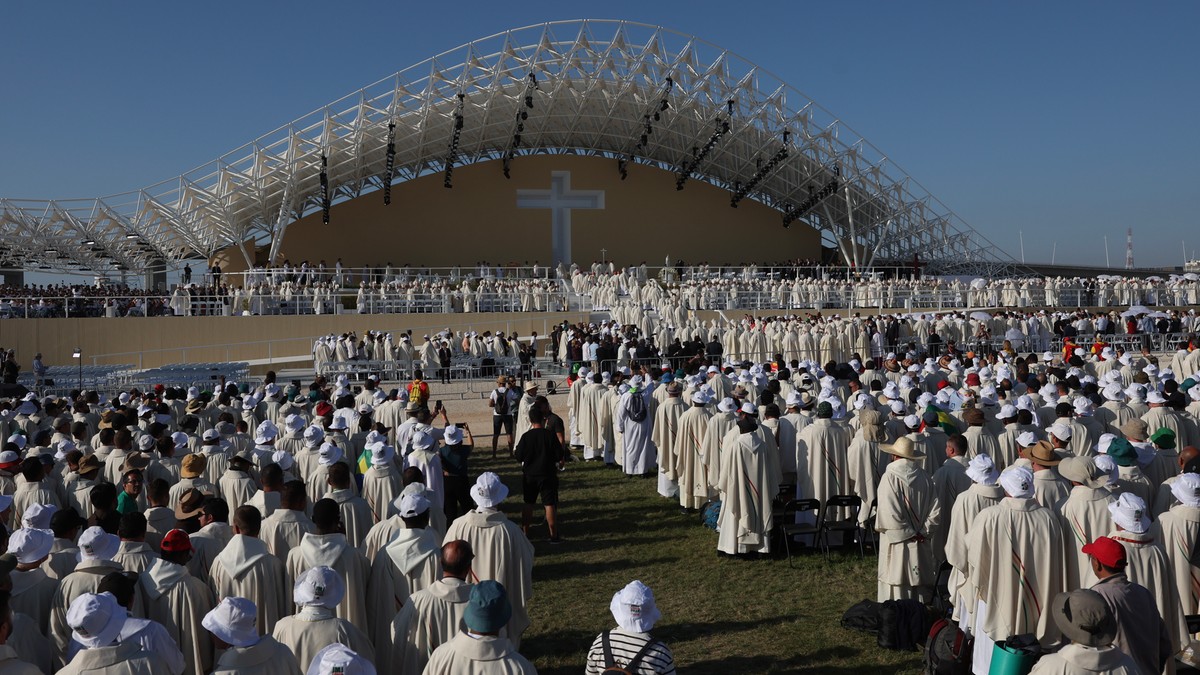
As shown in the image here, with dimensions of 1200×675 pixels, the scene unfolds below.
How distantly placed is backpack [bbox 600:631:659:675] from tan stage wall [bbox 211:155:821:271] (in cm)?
4629

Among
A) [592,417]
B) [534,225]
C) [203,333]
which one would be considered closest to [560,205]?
[534,225]

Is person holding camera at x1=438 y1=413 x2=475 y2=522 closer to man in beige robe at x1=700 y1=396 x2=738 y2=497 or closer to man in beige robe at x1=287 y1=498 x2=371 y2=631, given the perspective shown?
man in beige robe at x1=700 y1=396 x2=738 y2=497

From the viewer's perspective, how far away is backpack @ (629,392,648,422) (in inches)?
482

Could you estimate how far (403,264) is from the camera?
49.3 meters

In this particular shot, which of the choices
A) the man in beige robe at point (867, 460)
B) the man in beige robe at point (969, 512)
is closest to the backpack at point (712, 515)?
the man in beige robe at point (867, 460)

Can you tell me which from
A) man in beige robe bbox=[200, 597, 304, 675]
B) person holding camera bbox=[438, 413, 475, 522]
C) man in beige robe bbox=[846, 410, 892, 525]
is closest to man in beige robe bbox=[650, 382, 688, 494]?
man in beige robe bbox=[846, 410, 892, 525]

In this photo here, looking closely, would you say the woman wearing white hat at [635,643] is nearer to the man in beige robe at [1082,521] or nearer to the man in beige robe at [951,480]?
the man in beige robe at [1082,521]

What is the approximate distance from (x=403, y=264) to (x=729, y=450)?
4254 cm

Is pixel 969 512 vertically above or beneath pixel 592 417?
above

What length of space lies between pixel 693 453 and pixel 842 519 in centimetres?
203

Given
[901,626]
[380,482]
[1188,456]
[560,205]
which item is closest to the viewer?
[901,626]

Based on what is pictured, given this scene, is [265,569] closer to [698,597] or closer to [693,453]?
[698,597]

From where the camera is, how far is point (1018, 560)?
5.72 meters

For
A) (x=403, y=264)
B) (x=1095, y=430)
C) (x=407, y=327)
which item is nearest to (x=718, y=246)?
(x=403, y=264)
